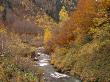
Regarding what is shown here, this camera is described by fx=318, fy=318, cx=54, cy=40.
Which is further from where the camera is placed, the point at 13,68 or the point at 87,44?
the point at 87,44

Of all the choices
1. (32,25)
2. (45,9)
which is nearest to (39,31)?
(32,25)

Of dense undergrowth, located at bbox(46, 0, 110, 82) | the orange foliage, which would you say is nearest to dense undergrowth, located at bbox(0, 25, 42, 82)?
dense undergrowth, located at bbox(46, 0, 110, 82)

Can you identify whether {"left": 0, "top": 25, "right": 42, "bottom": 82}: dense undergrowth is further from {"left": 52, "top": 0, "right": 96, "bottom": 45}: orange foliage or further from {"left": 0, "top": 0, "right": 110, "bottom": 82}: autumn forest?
{"left": 52, "top": 0, "right": 96, "bottom": 45}: orange foliage

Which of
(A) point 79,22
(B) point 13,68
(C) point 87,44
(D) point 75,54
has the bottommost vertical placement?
(D) point 75,54

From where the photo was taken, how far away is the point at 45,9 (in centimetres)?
18425

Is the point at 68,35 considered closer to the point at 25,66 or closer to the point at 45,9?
the point at 25,66

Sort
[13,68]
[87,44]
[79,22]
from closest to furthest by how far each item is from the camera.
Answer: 1. [13,68]
2. [87,44]
3. [79,22]

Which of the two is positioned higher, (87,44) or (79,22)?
(79,22)

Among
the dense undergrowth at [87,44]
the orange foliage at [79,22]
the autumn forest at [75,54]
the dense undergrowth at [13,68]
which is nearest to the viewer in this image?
the dense undergrowth at [13,68]

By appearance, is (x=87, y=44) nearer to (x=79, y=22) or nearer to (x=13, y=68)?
(x=79, y=22)

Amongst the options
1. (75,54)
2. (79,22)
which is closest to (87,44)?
(75,54)

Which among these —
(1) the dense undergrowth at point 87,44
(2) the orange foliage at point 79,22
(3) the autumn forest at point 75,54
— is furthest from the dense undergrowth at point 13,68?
(2) the orange foliage at point 79,22

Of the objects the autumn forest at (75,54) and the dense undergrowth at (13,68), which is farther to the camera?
the autumn forest at (75,54)

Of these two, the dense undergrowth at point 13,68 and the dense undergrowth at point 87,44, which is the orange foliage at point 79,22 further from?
the dense undergrowth at point 13,68
